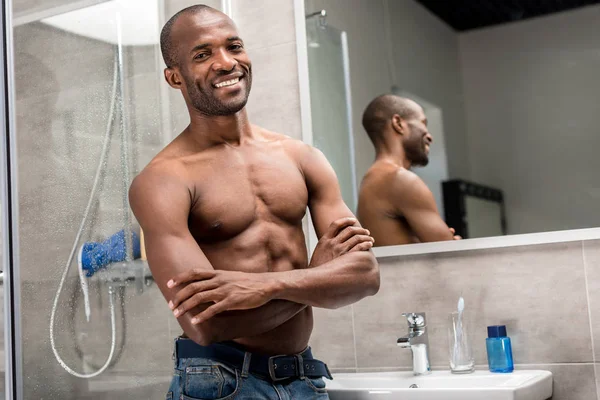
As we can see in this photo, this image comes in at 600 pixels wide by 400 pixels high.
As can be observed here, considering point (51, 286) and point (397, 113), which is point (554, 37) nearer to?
point (397, 113)

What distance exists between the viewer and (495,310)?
2.06m

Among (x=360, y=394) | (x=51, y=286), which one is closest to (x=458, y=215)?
(x=360, y=394)

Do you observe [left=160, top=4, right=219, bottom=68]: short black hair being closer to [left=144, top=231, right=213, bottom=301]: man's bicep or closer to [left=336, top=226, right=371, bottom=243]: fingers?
[left=144, top=231, right=213, bottom=301]: man's bicep

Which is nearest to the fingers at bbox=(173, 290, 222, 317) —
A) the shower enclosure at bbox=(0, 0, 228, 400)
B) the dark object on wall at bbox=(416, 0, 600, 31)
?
the shower enclosure at bbox=(0, 0, 228, 400)

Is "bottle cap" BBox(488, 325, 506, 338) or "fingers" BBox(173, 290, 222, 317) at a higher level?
"fingers" BBox(173, 290, 222, 317)

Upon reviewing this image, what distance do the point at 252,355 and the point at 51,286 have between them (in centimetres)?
50

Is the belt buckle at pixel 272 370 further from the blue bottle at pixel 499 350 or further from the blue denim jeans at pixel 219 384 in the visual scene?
the blue bottle at pixel 499 350

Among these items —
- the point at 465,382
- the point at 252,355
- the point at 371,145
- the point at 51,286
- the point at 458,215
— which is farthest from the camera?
the point at 371,145

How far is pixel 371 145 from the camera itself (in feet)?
7.47

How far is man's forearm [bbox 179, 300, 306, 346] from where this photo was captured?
149 centimetres

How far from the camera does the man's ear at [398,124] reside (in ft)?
7.32

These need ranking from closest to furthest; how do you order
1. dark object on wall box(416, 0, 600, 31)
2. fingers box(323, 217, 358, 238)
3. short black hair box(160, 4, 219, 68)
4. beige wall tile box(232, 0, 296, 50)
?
fingers box(323, 217, 358, 238)
short black hair box(160, 4, 219, 68)
dark object on wall box(416, 0, 600, 31)
beige wall tile box(232, 0, 296, 50)

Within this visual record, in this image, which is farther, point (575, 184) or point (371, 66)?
point (371, 66)

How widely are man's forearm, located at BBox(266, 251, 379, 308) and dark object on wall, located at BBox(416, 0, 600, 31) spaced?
0.84 metres
